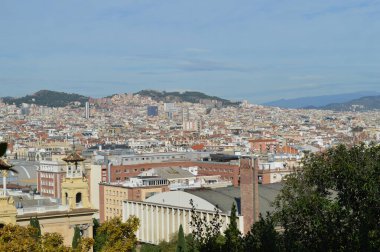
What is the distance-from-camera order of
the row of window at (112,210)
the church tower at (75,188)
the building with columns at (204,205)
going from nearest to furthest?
the church tower at (75,188) → the building with columns at (204,205) → the row of window at (112,210)

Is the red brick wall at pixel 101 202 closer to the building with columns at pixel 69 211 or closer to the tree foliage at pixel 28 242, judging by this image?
the building with columns at pixel 69 211

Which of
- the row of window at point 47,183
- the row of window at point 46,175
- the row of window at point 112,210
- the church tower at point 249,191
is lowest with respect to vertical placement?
the row of window at point 112,210

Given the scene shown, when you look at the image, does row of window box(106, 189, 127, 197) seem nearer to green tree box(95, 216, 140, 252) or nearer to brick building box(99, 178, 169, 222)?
brick building box(99, 178, 169, 222)

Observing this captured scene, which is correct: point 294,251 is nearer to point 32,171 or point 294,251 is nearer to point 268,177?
point 268,177

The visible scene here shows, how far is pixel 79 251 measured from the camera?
65.4ft

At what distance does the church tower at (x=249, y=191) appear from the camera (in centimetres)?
3884

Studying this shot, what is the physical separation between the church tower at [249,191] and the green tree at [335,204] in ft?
30.9

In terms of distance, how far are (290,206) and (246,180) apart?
12311 millimetres

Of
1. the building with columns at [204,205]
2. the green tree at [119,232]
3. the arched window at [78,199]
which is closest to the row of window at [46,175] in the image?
the building with columns at [204,205]

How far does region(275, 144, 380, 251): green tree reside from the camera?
20219mm

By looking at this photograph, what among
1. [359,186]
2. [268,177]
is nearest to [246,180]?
[359,186]

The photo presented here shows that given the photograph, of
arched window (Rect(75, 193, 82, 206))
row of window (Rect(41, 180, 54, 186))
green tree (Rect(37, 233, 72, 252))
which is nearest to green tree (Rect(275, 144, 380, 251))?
green tree (Rect(37, 233, 72, 252))

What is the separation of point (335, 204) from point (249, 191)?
14.0 metres

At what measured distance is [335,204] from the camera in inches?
992
